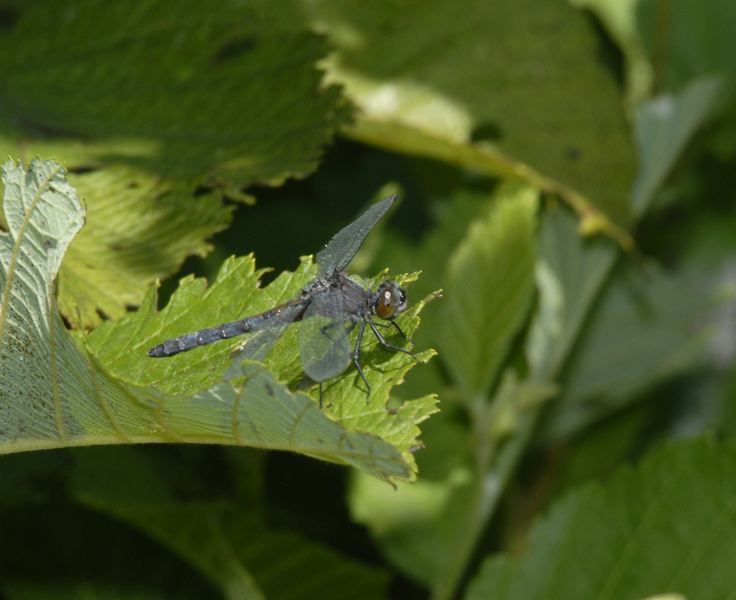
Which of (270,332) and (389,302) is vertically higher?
(389,302)

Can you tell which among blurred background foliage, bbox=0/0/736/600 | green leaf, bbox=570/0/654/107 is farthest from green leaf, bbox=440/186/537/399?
green leaf, bbox=570/0/654/107

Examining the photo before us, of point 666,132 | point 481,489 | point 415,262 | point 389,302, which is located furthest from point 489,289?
point 666,132

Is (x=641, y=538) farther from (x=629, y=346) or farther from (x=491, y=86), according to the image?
(x=491, y=86)

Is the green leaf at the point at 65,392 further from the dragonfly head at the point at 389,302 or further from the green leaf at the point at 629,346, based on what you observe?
the green leaf at the point at 629,346

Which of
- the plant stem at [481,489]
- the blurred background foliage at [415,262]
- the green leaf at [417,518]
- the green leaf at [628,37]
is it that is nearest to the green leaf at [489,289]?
the blurred background foliage at [415,262]

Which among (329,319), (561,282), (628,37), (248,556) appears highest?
(628,37)

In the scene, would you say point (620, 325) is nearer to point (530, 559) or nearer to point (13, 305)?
point (530, 559)

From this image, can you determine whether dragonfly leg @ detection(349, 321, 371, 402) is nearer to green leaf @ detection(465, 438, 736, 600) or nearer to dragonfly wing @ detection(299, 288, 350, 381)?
dragonfly wing @ detection(299, 288, 350, 381)
